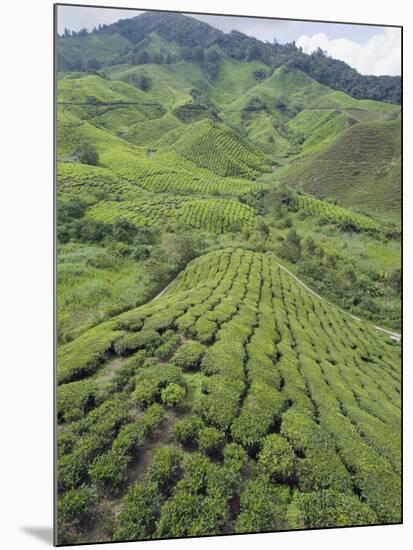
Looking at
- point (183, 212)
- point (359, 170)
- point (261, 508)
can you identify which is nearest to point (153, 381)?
point (261, 508)

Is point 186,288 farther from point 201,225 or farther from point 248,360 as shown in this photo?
point 248,360

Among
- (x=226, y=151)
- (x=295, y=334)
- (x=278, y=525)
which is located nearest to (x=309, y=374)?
(x=295, y=334)

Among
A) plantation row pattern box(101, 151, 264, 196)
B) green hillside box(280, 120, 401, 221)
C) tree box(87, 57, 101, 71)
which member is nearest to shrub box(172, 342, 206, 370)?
plantation row pattern box(101, 151, 264, 196)

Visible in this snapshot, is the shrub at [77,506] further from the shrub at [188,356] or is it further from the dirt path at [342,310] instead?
the dirt path at [342,310]

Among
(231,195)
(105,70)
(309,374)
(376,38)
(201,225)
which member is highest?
(376,38)

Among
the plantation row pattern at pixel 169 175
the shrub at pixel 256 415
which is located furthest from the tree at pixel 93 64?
the shrub at pixel 256 415

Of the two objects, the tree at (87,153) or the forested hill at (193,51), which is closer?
the forested hill at (193,51)

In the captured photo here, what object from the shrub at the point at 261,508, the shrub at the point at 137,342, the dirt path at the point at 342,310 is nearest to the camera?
the shrub at the point at 261,508
